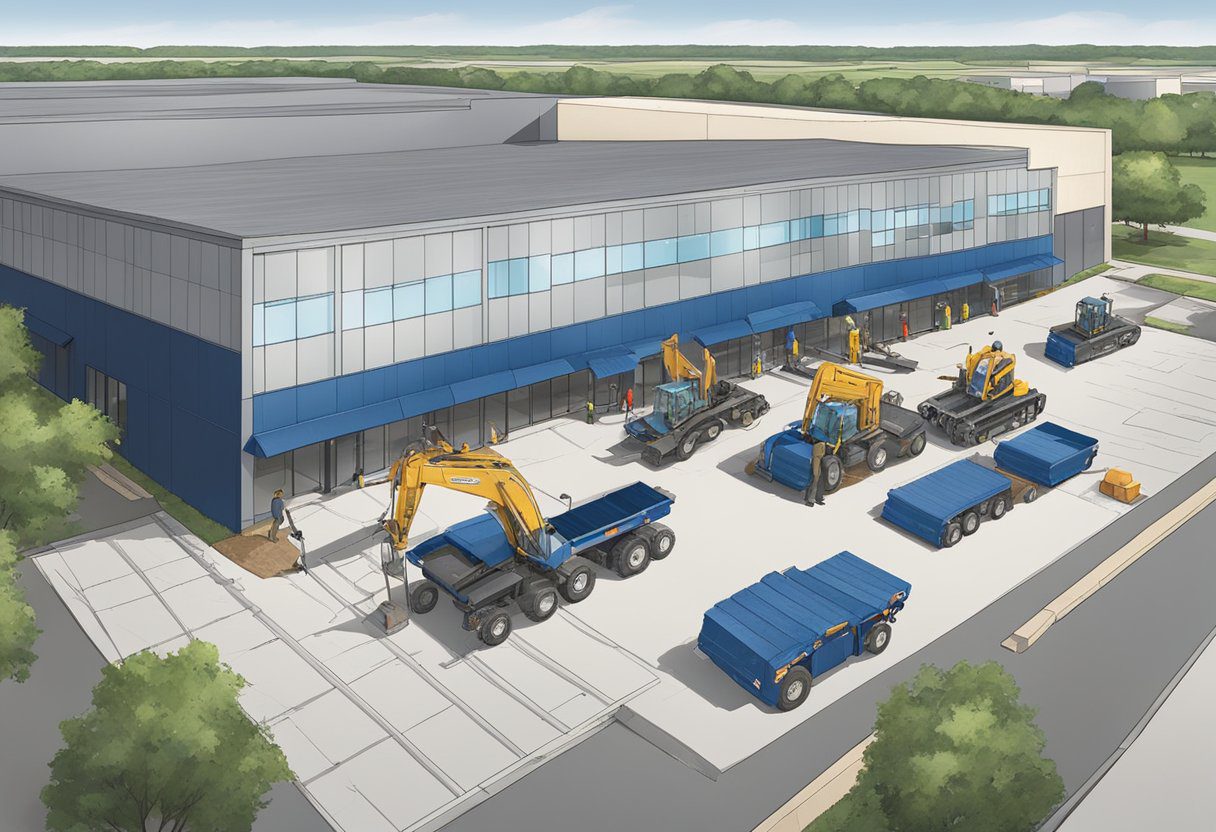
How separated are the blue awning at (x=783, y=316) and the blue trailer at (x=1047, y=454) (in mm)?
13132

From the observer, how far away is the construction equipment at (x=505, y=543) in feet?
89.9

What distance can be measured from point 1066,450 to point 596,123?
5199 cm

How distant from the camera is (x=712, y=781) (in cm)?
2261

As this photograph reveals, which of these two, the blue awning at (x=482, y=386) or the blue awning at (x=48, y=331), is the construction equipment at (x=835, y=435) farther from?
the blue awning at (x=48, y=331)

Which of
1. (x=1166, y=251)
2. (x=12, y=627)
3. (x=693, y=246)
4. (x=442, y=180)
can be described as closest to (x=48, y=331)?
(x=442, y=180)

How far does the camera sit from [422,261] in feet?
123

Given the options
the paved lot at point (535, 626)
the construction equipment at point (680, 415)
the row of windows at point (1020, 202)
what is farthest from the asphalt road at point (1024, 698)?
the row of windows at point (1020, 202)

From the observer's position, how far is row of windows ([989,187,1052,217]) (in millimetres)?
60562

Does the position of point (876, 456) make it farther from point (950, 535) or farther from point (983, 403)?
point (983, 403)

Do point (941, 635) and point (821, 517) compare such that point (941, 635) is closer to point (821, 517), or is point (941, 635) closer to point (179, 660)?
point (821, 517)

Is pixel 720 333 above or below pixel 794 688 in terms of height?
above

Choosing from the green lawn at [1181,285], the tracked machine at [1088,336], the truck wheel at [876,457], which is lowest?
the truck wheel at [876,457]

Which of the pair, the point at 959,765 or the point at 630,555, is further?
the point at 630,555

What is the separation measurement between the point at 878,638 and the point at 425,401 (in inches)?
723
